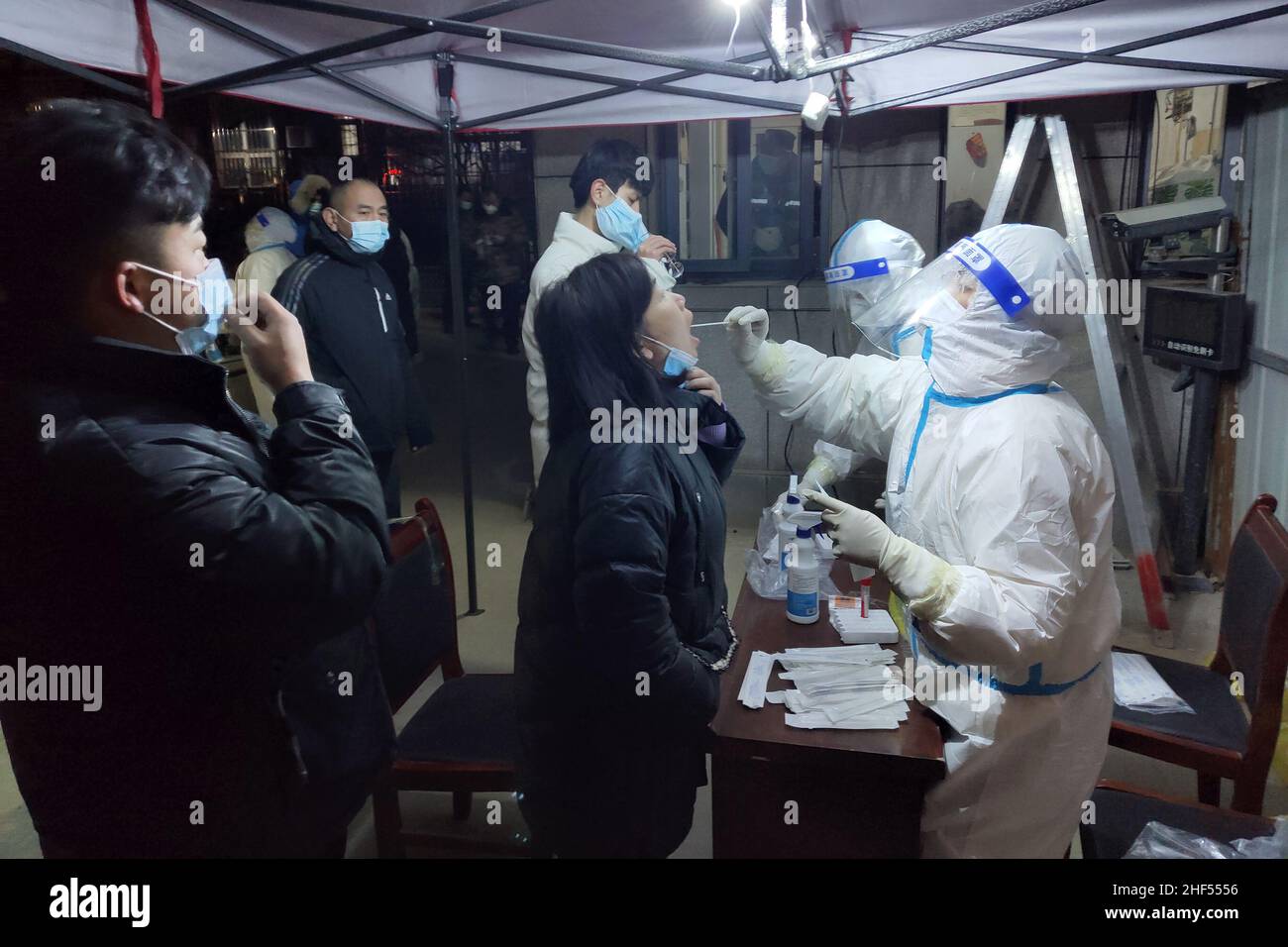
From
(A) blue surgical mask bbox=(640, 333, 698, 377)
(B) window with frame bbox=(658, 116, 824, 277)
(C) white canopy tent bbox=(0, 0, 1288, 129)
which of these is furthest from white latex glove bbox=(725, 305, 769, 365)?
(B) window with frame bbox=(658, 116, 824, 277)

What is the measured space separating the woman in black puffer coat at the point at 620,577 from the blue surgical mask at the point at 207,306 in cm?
41

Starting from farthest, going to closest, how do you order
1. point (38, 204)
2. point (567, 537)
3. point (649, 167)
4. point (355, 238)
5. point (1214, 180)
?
point (649, 167)
point (1214, 180)
point (355, 238)
point (567, 537)
point (38, 204)

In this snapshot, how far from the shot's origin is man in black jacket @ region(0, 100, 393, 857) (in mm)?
744

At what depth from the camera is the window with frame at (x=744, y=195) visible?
337 centimetres

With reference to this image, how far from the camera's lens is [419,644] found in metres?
1.63

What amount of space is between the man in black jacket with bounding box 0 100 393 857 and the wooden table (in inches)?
22.5

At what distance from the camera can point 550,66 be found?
2145mm

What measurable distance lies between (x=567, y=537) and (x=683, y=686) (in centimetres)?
26

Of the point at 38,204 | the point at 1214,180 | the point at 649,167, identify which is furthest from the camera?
the point at 649,167

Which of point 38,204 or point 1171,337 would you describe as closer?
point 38,204

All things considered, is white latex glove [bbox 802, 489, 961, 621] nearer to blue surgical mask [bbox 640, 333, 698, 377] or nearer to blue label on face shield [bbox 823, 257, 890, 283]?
blue surgical mask [bbox 640, 333, 698, 377]
